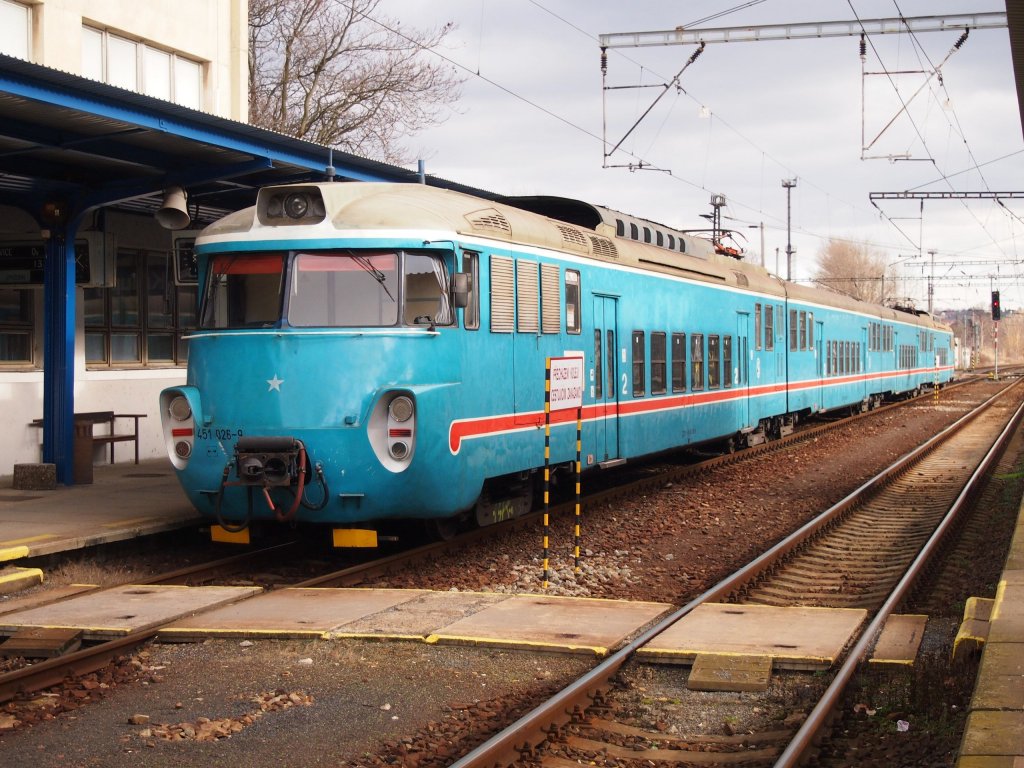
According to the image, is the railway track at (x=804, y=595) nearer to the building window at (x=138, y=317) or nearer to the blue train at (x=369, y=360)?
the blue train at (x=369, y=360)

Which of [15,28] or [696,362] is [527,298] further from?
[15,28]

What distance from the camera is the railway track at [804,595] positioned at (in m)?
5.61

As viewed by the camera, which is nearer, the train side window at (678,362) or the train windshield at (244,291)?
the train windshield at (244,291)

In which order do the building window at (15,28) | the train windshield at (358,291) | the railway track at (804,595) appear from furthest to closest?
the building window at (15,28) < the train windshield at (358,291) < the railway track at (804,595)

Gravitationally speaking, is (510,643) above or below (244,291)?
below

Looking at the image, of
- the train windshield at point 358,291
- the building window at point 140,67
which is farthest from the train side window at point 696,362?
the building window at point 140,67

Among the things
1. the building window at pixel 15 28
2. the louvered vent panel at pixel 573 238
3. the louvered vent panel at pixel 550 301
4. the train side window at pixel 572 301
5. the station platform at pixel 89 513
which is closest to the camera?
the station platform at pixel 89 513

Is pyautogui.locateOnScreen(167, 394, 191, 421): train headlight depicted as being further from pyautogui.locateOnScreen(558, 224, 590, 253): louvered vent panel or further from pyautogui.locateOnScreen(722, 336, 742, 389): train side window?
pyautogui.locateOnScreen(722, 336, 742, 389): train side window

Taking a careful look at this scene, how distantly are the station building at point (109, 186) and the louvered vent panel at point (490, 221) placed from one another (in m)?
2.70

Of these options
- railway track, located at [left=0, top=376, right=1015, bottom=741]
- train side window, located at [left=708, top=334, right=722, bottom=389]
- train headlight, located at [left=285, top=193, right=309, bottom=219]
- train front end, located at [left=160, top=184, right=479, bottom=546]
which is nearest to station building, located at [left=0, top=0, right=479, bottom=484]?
train front end, located at [left=160, top=184, right=479, bottom=546]

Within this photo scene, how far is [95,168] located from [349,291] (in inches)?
248

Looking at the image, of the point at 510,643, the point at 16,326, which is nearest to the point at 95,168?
the point at 16,326

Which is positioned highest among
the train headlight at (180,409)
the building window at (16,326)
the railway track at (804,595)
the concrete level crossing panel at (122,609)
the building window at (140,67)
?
the building window at (140,67)

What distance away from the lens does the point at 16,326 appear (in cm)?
1597
